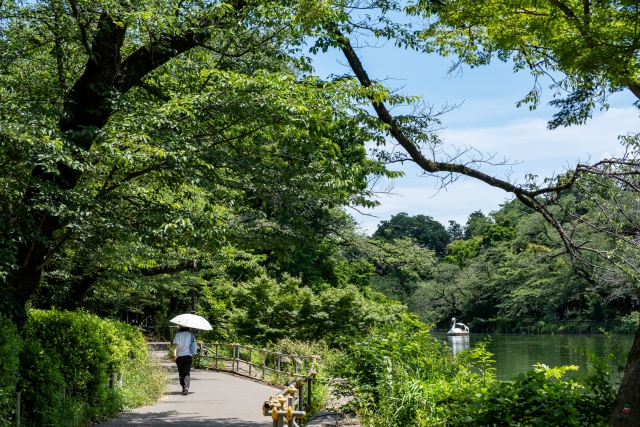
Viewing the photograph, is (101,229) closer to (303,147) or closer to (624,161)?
(303,147)

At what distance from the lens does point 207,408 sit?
13.0 m

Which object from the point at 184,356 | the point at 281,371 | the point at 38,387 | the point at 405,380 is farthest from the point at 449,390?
the point at 281,371

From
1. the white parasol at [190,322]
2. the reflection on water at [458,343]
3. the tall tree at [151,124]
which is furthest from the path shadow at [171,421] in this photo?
the reflection on water at [458,343]

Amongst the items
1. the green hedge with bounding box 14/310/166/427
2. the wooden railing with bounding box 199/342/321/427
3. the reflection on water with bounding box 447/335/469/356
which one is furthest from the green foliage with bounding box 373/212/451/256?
the green hedge with bounding box 14/310/166/427

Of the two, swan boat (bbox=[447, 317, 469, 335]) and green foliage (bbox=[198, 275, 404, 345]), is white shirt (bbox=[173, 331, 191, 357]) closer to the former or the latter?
green foliage (bbox=[198, 275, 404, 345])

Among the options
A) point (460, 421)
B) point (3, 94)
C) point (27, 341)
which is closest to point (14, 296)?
point (27, 341)

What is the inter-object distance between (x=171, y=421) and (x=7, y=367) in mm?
4167

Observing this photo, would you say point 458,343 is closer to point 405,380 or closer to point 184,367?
point 184,367

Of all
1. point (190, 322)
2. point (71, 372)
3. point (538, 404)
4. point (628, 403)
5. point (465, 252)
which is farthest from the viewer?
point (465, 252)

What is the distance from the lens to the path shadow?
1093 cm

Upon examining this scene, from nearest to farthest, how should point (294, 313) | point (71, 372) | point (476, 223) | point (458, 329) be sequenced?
point (71, 372) → point (294, 313) → point (458, 329) → point (476, 223)

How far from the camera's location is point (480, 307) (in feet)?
248

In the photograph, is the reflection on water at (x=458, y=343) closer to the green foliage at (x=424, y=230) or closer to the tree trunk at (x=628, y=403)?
the tree trunk at (x=628, y=403)

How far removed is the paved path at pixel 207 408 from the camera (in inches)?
A: 439
